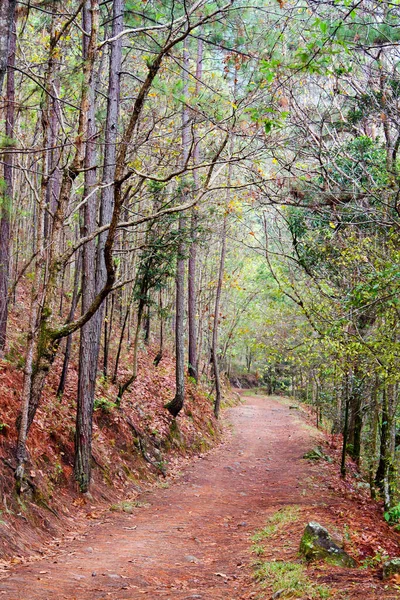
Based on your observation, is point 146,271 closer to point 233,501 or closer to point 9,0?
point 233,501

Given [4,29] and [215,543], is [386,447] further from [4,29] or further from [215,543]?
[4,29]

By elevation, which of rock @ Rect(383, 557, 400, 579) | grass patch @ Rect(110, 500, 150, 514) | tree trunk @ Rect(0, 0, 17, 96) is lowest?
grass patch @ Rect(110, 500, 150, 514)

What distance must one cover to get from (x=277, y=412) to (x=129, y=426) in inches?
804

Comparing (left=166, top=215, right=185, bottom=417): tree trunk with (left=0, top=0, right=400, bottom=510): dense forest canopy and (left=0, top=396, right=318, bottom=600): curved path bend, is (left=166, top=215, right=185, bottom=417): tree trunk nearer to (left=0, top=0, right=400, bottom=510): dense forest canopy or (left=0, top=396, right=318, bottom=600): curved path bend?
(left=0, top=0, right=400, bottom=510): dense forest canopy

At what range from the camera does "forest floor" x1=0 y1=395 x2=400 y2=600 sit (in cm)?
519

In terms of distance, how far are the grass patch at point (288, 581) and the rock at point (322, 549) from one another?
24cm

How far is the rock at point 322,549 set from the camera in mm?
5926

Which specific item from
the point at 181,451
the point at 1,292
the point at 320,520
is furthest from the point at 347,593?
the point at 181,451

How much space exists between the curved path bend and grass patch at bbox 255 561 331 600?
→ 24cm

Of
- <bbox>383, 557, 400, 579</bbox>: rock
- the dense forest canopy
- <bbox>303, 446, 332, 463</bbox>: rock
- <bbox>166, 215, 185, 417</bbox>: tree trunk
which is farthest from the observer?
<bbox>303, 446, 332, 463</bbox>: rock

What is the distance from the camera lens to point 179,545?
751 centimetres

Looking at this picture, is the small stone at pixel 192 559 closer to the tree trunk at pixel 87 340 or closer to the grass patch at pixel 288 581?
the grass patch at pixel 288 581

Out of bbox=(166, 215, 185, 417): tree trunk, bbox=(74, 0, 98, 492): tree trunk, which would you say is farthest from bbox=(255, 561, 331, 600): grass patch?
bbox=(166, 215, 185, 417): tree trunk

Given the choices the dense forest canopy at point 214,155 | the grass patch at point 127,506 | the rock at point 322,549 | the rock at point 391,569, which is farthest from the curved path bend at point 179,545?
the dense forest canopy at point 214,155
